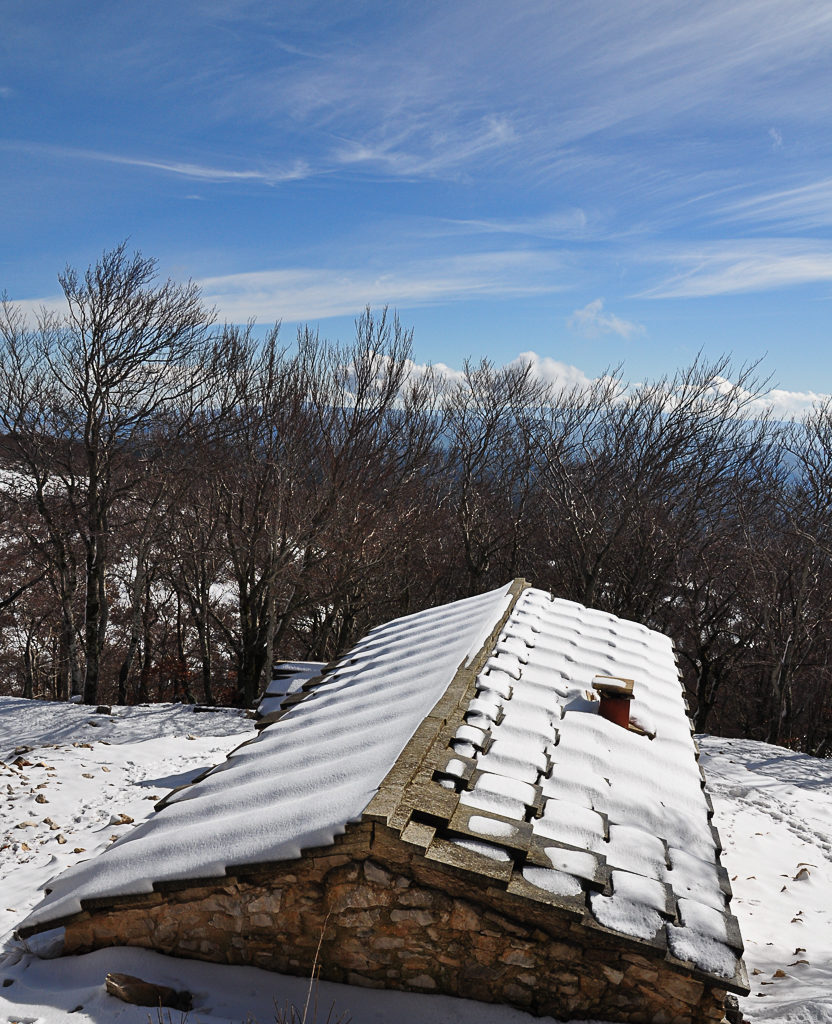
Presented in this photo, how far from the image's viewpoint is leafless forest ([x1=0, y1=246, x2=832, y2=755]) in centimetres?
1336

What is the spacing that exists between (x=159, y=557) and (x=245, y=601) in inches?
164

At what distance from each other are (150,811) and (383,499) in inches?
386

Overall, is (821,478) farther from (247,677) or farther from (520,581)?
(247,677)

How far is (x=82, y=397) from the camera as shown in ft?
42.4

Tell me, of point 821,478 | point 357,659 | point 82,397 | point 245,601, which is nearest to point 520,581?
point 357,659

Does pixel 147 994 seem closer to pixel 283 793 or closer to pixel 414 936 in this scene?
pixel 283 793

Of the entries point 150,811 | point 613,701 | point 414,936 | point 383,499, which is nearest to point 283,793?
point 414,936

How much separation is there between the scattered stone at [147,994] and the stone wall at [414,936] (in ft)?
0.77

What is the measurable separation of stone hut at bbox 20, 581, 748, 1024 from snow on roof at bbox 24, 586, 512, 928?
0.05 feet

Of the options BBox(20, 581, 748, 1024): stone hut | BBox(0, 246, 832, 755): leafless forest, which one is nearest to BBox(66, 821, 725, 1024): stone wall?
BBox(20, 581, 748, 1024): stone hut

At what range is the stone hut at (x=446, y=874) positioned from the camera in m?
3.01

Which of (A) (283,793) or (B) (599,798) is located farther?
(B) (599,798)

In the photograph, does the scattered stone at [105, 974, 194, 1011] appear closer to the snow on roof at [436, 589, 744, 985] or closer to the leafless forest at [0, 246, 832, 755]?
the snow on roof at [436, 589, 744, 985]

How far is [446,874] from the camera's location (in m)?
3.05
